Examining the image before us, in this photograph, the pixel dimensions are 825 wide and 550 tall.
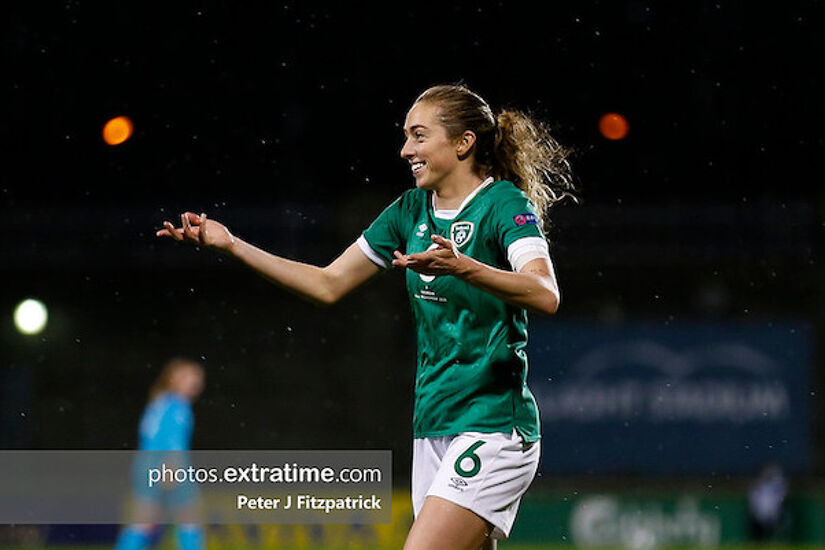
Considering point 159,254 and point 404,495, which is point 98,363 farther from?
point 404,495

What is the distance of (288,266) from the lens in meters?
4.51

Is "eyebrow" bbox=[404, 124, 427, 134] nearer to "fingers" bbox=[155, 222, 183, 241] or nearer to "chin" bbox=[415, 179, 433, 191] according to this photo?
"chin" bbox=[415, 179, 433, 191]

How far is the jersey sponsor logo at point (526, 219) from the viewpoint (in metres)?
4.07

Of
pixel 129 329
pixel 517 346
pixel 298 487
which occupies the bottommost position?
pixel 517 346

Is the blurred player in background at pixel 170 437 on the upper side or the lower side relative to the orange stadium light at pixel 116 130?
lower

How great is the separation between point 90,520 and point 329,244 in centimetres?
559

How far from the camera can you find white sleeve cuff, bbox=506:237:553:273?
3.95 m

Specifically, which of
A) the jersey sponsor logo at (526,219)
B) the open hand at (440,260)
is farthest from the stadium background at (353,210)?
the open hand at (440,260)

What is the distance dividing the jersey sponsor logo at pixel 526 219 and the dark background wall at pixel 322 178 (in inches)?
578

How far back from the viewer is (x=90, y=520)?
53.9 feet

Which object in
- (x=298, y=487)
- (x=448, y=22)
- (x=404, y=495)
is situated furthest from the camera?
(x=448, y=22)

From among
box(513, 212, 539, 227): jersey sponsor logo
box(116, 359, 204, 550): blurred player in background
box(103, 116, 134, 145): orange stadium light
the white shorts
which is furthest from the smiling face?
box(103, 116, 134, 145): orange stadium light

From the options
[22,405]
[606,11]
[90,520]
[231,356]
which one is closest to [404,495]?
[90,520]

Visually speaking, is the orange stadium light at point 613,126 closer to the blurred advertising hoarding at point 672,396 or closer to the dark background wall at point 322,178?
the dark background wall at point 322,178
